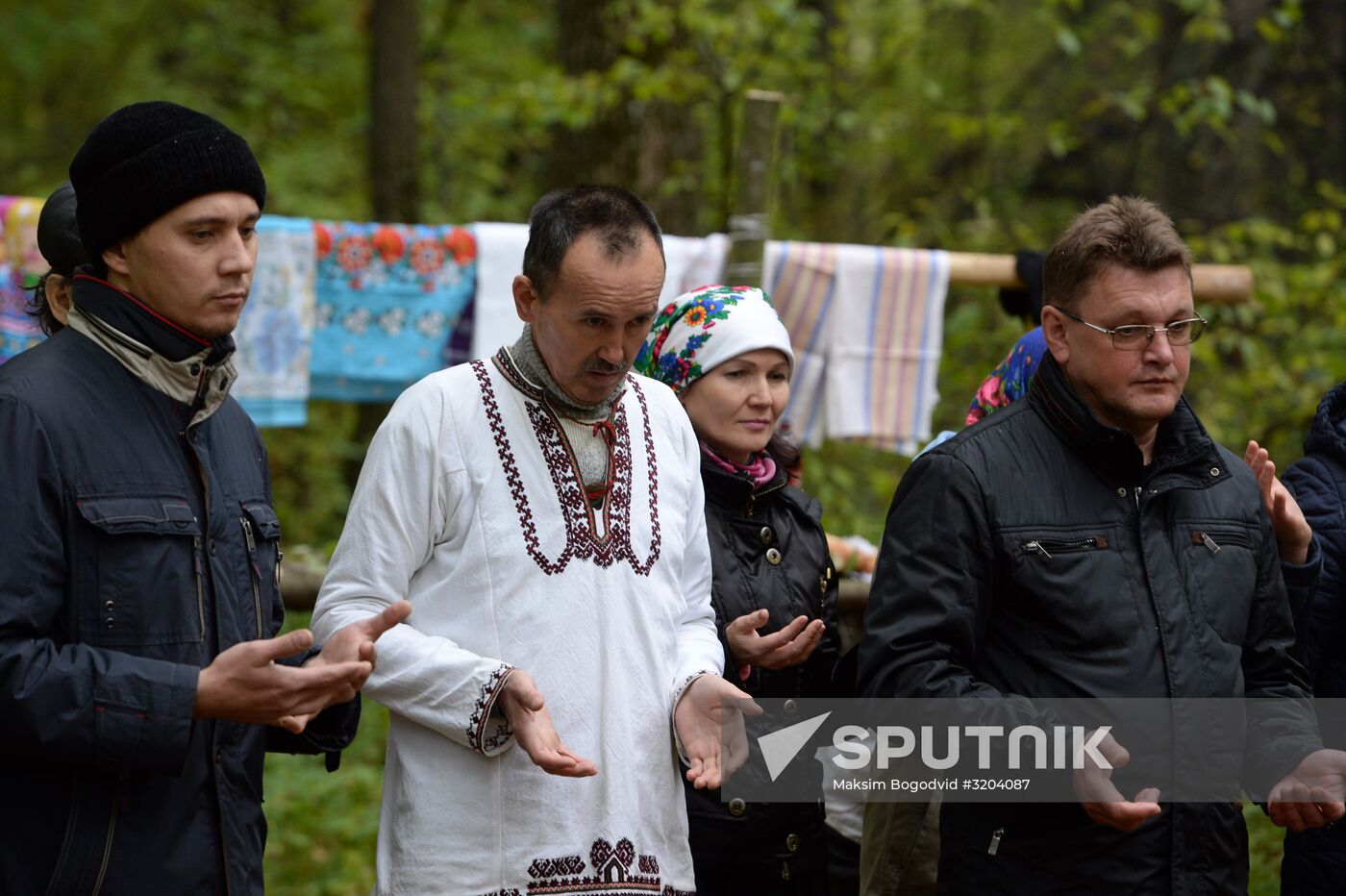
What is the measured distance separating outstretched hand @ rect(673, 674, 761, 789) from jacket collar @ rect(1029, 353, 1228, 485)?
0.91 meters

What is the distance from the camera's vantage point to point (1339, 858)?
3367mm

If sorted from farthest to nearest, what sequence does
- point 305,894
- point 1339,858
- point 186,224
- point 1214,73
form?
point 1214,73
point 305,894
point 1339,858
point 186,224

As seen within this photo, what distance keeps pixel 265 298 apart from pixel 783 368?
2.34m

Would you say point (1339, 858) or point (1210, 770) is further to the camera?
point (1339, 858)

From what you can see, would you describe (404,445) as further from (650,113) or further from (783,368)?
(650,113)

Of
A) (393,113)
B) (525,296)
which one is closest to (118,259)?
(525,296)

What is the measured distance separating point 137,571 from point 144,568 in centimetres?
1

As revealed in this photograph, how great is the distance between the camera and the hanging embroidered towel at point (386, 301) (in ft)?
17.2

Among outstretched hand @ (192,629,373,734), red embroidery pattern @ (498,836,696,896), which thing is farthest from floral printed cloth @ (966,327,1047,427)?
outstretched hand @ (192,629,373,734)

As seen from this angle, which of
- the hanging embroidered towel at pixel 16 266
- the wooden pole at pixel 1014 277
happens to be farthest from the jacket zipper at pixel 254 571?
the wooden pole at pixel 1014 277

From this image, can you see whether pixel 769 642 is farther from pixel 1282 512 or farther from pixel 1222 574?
pixel 1282 512

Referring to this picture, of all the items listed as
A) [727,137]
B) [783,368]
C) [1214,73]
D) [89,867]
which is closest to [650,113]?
[727,137]

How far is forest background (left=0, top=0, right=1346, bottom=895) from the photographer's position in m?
7.11

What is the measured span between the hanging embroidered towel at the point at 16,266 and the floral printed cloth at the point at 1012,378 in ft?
10.1
